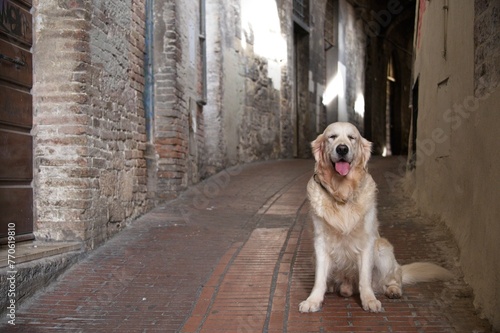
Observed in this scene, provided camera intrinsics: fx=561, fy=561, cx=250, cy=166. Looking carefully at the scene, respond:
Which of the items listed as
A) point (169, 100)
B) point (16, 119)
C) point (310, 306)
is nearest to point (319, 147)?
point (310, 306)

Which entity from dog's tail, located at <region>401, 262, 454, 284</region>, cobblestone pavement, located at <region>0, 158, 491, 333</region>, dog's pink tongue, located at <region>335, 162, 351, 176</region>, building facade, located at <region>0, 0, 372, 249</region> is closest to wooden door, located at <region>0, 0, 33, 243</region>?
building facade, located at <region>0, 0, 372, 249</region>

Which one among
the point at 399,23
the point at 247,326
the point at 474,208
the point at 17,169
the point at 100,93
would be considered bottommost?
the point at 247,326

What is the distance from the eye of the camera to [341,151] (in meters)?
4.17

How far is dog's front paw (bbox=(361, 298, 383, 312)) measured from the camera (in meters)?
4.13

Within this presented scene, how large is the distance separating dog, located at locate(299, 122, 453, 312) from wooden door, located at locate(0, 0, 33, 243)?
2819mm

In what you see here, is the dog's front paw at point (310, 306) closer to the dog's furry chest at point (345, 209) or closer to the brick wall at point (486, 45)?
the dog's furry chest at point (345, 209)

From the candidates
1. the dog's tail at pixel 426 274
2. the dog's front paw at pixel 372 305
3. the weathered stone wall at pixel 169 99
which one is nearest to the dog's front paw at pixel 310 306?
the dog's front paw at pixel 372 305

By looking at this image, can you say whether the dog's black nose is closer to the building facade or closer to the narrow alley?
the narrow alley

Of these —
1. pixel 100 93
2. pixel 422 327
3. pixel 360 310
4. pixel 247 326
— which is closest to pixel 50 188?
pixel 100 93

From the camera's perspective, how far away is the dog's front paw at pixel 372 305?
413cm

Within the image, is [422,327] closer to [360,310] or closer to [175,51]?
[360,310]

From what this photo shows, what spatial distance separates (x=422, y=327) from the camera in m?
3.84

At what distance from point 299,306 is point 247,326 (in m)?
0.46

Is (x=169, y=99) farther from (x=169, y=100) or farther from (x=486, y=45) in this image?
(x=486, y=45)
